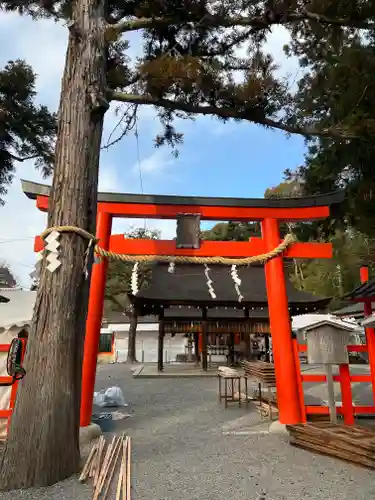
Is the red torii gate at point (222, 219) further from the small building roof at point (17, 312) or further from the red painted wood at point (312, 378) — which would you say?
the small building roof at point (17, 312)

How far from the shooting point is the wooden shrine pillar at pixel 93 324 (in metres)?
5.36

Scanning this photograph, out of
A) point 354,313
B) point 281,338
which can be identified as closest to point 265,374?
point 281,338

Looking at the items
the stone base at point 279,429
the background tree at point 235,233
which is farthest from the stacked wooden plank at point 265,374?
the background tree at point 235,233

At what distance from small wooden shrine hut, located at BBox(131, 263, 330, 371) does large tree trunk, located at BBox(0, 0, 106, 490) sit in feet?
31.0

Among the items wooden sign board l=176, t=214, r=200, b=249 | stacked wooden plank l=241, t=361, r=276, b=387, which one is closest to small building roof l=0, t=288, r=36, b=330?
wooden sign board l=176, t=214, r=200, b=249

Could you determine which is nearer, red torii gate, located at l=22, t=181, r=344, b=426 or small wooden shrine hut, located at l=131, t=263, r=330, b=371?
red torii gate, located at l=22, t=181, r=344, b=426

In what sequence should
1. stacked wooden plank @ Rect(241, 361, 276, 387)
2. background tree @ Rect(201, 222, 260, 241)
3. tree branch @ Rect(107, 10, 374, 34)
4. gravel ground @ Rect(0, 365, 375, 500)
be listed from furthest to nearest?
background tree @ Rect(201, 222, 260, 241)
stacked wooden plank @ Rect(241, 361, 276, 387)
tree branch @ Rect(107, 10, 374, 34)
gravel ground @ Rect(0, 365, 375, 500)

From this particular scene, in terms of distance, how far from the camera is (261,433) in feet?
18.1

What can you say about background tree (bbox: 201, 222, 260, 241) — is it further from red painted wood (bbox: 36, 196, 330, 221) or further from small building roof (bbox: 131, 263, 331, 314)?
red painted wood (bbox: 36, 196, 330, 221)

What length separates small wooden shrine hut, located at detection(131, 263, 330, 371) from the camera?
554 inches

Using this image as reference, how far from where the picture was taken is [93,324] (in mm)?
5555

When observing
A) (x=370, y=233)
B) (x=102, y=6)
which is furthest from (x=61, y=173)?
(x=370, y=233)

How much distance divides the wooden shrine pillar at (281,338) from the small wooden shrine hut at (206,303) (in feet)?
25.5

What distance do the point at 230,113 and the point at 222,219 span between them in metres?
1.90
